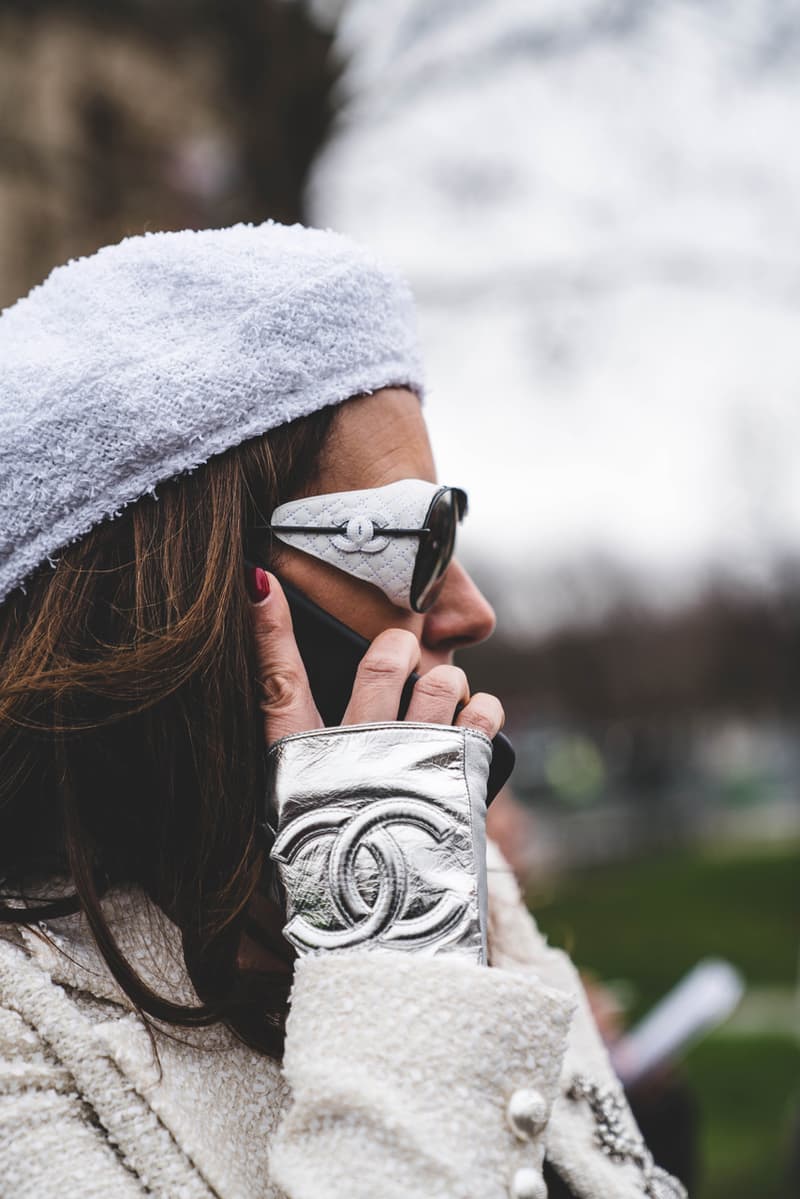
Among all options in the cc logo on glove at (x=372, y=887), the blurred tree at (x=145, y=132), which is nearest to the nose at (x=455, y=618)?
the cc logo on glove at (x=372, y=887)

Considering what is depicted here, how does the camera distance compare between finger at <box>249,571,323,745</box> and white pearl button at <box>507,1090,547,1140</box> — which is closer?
white pearl button at <box>507,1090,547,1140</box>

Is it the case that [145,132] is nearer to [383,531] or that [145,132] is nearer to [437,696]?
[383,531]

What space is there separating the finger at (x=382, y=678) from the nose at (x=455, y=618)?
0.24m

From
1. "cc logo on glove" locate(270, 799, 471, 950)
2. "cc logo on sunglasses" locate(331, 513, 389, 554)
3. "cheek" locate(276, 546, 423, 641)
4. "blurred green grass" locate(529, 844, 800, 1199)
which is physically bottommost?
"blurred green grass" locate(529, 844, 800, 1199)

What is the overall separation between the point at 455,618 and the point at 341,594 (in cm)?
25

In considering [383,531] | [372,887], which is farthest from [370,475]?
[372,887]

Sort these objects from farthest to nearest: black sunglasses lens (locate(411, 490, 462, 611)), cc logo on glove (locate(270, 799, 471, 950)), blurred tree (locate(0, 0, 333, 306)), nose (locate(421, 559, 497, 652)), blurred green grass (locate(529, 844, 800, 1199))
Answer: blurred tree (locate(0, 0, 333, 306)), blurred green grass (locate(529, 844, 800, 1199)), nose (locate(421, 559, 497, 652)), black sunglasses lens (locate(411, 490, 462, 611)), cc logo on glove (locate(270, 799, 471, 950))

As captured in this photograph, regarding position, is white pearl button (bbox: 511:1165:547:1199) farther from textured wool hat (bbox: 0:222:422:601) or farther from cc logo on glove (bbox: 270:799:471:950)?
textured wool hat (bbox: 0:222:422:601)

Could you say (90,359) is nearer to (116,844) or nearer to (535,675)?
(116,844)

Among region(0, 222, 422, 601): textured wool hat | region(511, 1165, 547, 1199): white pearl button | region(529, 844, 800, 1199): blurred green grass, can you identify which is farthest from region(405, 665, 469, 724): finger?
region(529, 844, 800, 1199): blurred green grass

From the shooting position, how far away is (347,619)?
1.75 meters

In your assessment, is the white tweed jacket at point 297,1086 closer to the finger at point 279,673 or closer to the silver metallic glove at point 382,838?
the silver metallic glove at point 382,838

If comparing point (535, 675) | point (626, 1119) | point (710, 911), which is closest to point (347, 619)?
point (626, 1119)

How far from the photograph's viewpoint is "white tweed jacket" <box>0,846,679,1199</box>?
4.15 feet
